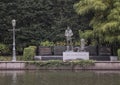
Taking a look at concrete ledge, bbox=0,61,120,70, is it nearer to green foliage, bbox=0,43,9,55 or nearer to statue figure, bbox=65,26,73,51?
statue figure, bbox=65,26,73,51

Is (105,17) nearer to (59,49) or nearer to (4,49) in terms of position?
(59,49)

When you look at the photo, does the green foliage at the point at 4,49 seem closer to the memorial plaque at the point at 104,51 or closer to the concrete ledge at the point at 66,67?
the memorial plaque at the point at 104,51

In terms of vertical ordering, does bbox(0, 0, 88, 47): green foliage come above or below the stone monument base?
above

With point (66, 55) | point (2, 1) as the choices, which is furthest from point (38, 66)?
point (2, 1)

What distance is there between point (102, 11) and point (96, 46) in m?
3.03

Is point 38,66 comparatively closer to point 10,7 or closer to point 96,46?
point 96,46

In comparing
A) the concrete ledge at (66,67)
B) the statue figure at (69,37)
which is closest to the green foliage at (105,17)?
the statue figure at (69,37)

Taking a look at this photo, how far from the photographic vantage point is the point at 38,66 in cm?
2777

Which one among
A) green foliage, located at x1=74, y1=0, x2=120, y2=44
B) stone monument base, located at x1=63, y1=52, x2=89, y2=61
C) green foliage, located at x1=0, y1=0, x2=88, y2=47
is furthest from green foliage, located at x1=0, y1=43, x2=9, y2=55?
stone monument base, located at x1=63, y1=52, x2=89, y2=61

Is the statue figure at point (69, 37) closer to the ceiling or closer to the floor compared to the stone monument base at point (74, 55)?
closer to the ceiling

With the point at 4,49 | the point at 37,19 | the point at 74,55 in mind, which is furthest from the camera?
the point at 37,19

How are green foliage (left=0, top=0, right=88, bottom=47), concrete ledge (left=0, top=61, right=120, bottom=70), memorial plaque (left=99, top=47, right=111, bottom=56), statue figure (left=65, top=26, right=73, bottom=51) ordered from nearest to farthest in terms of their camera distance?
concrete ledge (left=0, top=61, right=120, bottom=70) → memorial plaque (left=99, top=47, right=111, bottom=56) → statue figure (left=65, top=26, right=73, bottom=51) → green foliage (left=0, top=0, right=88, bottom=47)

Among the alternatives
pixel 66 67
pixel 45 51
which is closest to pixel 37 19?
pixel 45 51

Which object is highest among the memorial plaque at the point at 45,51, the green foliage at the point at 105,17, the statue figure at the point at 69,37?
the green foliage at the point at 105,17
